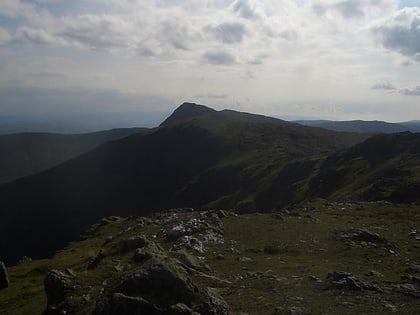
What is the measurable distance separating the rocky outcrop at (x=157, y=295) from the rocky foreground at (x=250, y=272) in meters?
0.04

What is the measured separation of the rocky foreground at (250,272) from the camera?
727 inches

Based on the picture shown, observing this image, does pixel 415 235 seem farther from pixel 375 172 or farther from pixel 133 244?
pixel 375 172

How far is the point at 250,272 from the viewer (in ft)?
91.0

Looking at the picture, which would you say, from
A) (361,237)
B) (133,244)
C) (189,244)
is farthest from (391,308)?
(133,244)

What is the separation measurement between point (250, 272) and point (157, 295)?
34.9ft

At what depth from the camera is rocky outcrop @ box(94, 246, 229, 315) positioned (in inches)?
691

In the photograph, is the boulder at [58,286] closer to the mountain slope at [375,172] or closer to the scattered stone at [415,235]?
the scattered stone at [415,235]

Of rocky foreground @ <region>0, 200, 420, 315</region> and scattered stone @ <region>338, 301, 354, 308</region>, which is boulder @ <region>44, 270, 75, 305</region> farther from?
scattered stone @ <region>338, 301, 354, 308</region>

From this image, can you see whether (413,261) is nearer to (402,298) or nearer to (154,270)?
(402,298)

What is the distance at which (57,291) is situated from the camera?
82.8 ft

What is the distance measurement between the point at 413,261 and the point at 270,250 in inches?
382

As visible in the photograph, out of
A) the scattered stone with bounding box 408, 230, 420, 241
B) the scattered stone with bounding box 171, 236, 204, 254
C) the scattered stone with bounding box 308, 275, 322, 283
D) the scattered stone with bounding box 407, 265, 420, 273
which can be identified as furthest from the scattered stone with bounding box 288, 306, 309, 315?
the scattered stone with bounding box 408, 230, 420, 241

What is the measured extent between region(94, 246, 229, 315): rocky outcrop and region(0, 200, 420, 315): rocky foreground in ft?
0.13

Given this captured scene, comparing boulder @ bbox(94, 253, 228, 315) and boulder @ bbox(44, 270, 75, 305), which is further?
boulder @ bbox(44, 270, 75, 305)
